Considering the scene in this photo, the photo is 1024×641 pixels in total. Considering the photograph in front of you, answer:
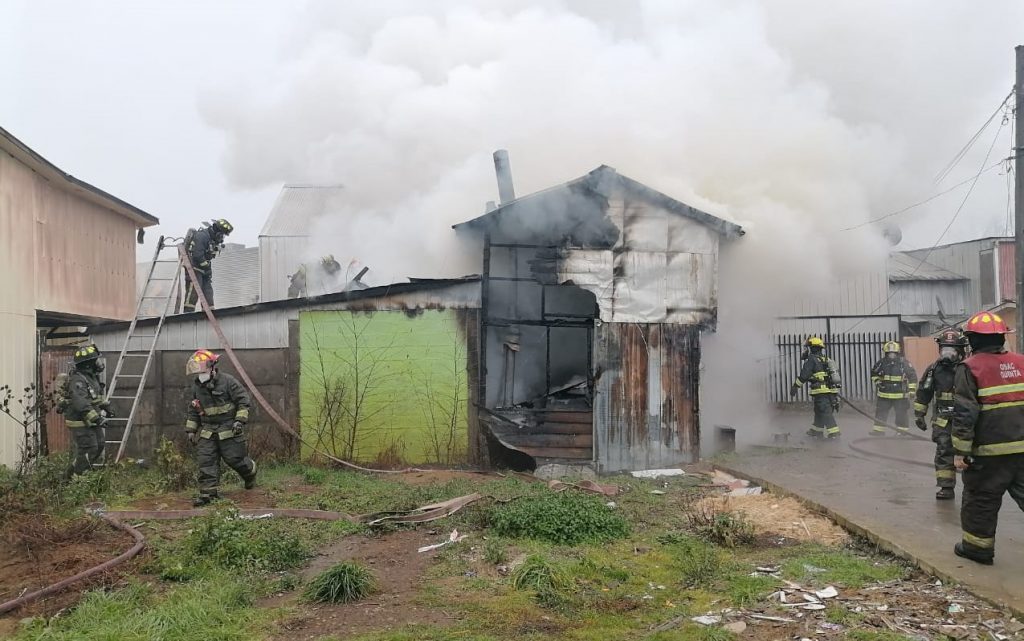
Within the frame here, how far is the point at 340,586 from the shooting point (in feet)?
16.2

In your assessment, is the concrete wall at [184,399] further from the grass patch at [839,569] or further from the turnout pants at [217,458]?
the grass patch at [839,569]

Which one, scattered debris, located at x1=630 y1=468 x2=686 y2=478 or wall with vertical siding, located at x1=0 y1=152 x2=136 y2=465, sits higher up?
wall with vertical siding, located at x1=0 y1=152 x2=136 y2=465

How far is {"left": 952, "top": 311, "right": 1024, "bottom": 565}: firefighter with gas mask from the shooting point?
16.3 feet

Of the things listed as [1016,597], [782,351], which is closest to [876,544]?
[1016,597]

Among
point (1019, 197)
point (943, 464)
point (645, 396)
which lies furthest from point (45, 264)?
point (1019, 197)

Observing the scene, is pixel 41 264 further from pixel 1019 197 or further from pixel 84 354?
pixel 1019 197

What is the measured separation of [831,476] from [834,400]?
387 centimetres

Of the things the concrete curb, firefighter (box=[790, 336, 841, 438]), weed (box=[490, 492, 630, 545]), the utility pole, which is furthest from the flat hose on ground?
the utility pole

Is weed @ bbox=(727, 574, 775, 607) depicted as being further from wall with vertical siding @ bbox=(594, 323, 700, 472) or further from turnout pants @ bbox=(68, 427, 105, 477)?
turnout pants @ bbox=(68, 427, 105, 477)

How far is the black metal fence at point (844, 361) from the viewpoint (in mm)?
18656

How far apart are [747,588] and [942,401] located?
4.10 m

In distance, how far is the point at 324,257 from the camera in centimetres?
1570

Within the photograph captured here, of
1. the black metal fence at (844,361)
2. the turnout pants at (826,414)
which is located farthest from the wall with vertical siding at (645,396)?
the black metal fence at (844,361)

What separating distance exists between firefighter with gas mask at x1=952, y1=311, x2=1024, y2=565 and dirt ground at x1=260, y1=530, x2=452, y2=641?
3663 mm
